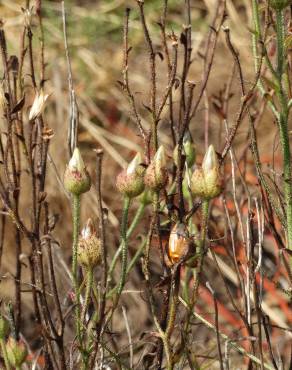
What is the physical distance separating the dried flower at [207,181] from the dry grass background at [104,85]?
117 cm

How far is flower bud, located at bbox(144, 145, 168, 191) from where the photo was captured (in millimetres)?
972

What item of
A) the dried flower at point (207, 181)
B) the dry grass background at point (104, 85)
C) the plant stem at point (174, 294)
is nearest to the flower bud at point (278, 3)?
the dried flower at point (207, 181)

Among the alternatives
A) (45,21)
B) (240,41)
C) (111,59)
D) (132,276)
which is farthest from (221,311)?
(45,21)

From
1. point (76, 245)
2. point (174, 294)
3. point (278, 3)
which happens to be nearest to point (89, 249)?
point (76, 245)

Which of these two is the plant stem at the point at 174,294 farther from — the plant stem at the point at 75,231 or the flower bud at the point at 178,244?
the plant stem at the point at 75,231

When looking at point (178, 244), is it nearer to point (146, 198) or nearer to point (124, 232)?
point (124, 232)

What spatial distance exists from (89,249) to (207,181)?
171 mm

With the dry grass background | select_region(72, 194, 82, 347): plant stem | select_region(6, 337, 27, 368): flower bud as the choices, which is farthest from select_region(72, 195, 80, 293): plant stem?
the dry grass background

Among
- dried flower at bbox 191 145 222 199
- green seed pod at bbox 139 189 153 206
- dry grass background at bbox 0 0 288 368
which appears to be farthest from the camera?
dry grass background at bbox 0 0 288 368

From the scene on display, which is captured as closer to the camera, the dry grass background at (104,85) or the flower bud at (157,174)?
the flower bud at (157,174)

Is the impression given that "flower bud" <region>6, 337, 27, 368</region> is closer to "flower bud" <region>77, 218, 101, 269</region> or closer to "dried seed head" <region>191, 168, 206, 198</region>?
"flower bud" <region>77, 218, 101, 269</region>

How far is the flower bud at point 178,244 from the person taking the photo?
0.93m

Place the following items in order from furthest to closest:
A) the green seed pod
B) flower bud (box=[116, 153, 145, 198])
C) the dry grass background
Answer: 1. the dry grass background
2. the green seed pod
3. flower bud (box=[116, 153, 145, 198])

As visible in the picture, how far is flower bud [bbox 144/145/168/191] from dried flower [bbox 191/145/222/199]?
51 millimetres
